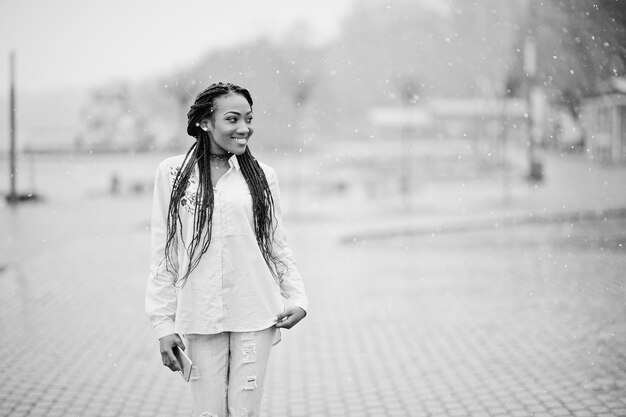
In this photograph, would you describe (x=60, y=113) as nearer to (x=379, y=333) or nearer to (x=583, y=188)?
(x=583, y=188)

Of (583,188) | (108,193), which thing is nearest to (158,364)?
(583,188)

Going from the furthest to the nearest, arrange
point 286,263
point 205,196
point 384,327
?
point 384,327
point 286,263
point 205,196

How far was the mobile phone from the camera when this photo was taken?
3006 mm

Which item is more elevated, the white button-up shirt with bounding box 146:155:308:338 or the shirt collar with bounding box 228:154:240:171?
the shirt collar with bounding box 228:154:240:171

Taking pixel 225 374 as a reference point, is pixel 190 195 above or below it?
above

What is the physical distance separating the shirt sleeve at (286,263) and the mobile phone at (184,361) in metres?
0.47

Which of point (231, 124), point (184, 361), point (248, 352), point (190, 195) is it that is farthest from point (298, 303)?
point (231, 124)

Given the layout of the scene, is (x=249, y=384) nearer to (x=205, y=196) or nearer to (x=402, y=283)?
(x=205, y=196)

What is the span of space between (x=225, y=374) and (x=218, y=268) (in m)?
0.42

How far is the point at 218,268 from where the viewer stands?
9.98ft

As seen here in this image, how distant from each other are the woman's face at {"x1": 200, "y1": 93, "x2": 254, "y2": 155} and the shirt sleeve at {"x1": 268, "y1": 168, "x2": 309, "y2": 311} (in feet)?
0.70

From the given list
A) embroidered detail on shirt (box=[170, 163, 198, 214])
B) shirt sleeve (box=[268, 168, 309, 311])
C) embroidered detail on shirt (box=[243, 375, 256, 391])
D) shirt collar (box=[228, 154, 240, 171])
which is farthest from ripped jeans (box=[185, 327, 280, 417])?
shirt collar (box=[228, 154, 240, 171])

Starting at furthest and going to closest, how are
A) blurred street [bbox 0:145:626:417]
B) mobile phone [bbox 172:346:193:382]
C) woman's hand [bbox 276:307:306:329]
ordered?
blurred street [bbox 0:145:626:417], woman's hand [bbox 276:307:306:329], mobile phone [bbox 172:346:193:382]

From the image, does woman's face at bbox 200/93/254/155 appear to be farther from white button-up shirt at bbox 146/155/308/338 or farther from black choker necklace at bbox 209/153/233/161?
white button-up shirt at bbox 146/155/308/338
